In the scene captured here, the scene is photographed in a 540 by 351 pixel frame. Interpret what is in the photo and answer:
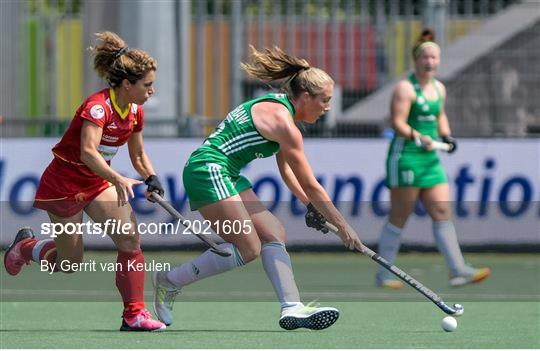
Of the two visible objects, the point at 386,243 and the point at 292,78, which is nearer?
the point at 292,78

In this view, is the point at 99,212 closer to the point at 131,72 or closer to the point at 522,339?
the point at 131,72

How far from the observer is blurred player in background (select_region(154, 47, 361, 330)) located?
27.8ft

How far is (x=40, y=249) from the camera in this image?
30.1 feet

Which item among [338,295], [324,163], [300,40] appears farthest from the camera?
[300,40]

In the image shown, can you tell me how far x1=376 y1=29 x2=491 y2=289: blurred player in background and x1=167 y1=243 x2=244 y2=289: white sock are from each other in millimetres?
3147

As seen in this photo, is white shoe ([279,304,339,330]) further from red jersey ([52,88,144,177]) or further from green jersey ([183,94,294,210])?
red jersey ([52,88,144,177])

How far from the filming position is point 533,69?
755 inches

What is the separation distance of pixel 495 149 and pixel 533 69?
4.42 metres

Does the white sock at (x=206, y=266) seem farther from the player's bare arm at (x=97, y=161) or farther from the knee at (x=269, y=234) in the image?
the player's bare arm at (x=97, y=161)

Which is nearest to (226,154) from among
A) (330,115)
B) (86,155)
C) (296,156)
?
(296,156)

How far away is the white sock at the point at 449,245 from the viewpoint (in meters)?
11.6

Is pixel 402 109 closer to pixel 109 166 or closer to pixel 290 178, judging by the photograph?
pixel 290 178

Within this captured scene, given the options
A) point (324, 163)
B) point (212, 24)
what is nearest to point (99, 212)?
point (324, 163)

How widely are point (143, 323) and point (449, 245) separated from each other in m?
→ 3.37
